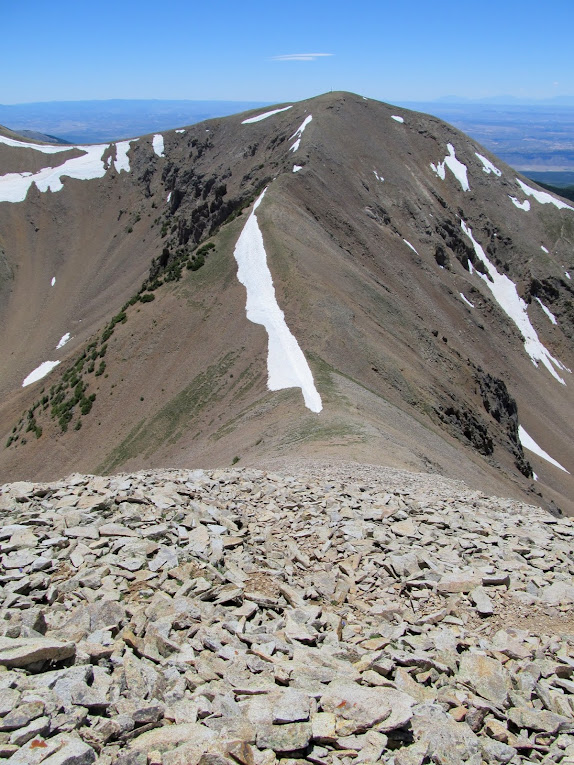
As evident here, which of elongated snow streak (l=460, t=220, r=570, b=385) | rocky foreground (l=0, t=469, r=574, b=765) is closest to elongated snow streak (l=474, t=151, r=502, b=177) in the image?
elongated snow streak (l=460, t=220, r=570, b=385)

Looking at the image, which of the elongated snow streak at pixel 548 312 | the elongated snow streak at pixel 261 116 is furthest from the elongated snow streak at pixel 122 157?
the elongated snow streak at pixel 548 312

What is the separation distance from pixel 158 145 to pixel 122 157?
7467mm

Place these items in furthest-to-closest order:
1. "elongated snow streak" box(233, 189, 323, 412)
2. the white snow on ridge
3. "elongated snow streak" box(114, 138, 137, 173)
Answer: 1. the white snow on ridge
2. "elongated snow streak" box(114, 138, 137, 173)
3. "elongated snow streak" box(233, 189, 323, 412)

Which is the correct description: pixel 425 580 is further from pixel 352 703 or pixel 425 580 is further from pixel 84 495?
pixel 84 495

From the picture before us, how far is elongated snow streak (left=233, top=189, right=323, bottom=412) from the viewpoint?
31.8m

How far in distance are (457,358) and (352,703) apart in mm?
48795

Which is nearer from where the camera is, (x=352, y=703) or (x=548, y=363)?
(x=352, y=703)

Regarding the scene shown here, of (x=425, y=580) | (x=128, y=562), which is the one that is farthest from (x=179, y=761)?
(x=425, y=580)

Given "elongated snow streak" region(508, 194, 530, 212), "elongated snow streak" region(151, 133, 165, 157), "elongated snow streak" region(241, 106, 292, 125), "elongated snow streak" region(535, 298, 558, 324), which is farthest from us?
"elongated snow streak" region(151, 133, 165, 157)

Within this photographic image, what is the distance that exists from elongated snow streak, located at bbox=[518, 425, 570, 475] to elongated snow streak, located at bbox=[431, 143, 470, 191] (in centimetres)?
4463

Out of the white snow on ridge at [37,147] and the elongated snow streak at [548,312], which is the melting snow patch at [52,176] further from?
the elongated snow streak at [548,312]

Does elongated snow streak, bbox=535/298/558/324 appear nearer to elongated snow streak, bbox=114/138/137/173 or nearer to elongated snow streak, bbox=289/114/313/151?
elongated snow streak, bbox=289/114/313/151

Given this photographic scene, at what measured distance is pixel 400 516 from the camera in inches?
540

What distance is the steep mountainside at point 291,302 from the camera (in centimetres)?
3353
